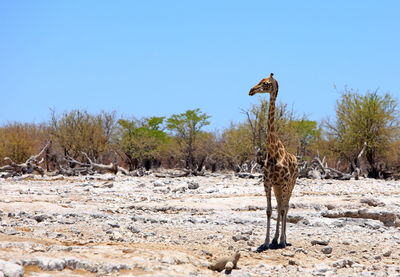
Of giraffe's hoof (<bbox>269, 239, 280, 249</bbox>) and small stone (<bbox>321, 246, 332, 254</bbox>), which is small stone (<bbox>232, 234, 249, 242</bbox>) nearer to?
giraffe's hoof (<bbox>269, 239, 280, 249</bbox>)

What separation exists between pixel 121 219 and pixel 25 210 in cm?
265

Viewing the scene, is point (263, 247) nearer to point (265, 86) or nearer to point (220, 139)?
point (265, 86)

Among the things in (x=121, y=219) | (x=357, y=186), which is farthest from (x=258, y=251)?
(x=357, y=186)

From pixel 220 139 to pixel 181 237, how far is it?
4141 centimetres

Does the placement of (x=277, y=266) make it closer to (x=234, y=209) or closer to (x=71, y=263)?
(x=71, y=263)

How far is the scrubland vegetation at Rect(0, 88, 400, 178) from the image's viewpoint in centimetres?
3300


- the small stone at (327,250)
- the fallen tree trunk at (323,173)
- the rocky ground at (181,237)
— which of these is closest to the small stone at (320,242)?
the rocky ground at (181,237)

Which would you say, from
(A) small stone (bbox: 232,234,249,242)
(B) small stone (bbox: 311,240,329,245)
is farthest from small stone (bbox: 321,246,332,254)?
(A) small stone (bbox: 232,234,249,242)

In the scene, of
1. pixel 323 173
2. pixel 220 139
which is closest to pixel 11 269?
pixel 323 173

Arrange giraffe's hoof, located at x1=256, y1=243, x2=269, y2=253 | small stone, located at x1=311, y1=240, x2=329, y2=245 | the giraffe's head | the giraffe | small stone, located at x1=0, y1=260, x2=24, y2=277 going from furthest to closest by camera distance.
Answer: small stone, located at x1=311, y1=240, x2=329, y2=245, the giraffe's head, the giraffe, giraffe's hoof, located at x1=256, y1=243, x2=269, y2=253, small stone, located at x1=0, y1=260, x2=24, y2=277

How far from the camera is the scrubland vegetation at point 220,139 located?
33.0 meters

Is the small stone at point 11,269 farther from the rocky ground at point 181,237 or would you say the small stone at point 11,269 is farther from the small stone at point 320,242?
the small stone at point 320,242

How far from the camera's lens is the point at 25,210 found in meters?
12.3

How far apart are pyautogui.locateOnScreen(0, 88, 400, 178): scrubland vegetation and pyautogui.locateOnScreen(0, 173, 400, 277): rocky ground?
9.45 metres
